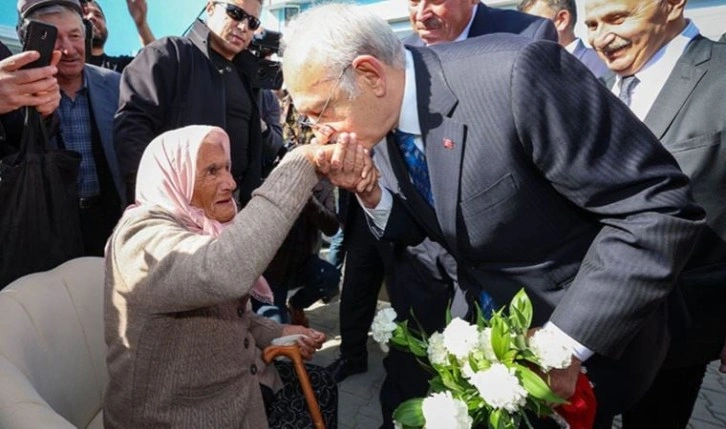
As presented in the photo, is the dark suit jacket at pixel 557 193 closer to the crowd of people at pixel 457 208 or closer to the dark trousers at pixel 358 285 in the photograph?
the crowd of people at pixel 457 208

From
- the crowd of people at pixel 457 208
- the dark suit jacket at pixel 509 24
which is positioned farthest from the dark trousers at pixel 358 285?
the dark suit jacket at pixel 509 24

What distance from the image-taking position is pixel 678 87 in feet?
6.55

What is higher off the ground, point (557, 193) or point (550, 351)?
point (557, 193)

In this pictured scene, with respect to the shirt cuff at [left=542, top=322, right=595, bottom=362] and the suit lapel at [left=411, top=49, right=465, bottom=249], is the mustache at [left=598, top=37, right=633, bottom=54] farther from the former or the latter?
the shirt cuff at [left=542, top=322, right=595, bottom=362]

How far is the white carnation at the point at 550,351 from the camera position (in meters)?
1.17

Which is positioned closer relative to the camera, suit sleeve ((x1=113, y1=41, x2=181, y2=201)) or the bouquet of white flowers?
the bouquet of white flowers

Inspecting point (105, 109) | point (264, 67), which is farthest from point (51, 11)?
point (264, 67)

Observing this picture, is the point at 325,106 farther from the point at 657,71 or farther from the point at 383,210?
the point at 657,71

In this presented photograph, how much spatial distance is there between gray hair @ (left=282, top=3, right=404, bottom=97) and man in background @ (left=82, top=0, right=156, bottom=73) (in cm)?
308

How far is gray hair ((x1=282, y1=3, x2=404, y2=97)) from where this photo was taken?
1.46 m

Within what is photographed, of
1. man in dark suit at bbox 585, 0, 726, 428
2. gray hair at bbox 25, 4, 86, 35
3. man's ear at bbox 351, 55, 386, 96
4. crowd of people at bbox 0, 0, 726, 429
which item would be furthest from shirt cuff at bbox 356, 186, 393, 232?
gray hair at bbox 25, 4, 86, 35

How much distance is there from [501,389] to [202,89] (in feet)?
8.65

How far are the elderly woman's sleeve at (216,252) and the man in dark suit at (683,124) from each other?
1.44m

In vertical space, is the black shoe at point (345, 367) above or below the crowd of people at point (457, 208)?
below
